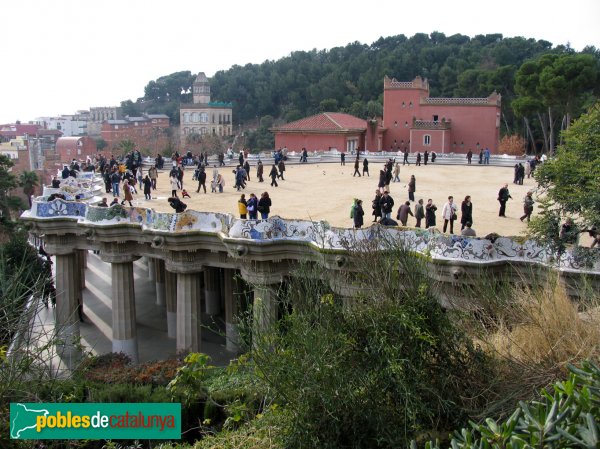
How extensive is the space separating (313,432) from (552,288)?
5.93 meters

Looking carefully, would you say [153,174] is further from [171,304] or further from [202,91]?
[202,91]

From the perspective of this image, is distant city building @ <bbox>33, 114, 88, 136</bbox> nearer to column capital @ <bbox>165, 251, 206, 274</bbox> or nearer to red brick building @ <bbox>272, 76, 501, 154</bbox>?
red brick building @ <bbox>272, 76, 501, 154</bbox>

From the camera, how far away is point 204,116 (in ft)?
425

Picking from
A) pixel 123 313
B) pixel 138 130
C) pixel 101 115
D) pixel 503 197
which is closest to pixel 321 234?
pixel 503 197

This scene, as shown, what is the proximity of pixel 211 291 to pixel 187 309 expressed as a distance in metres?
7.09

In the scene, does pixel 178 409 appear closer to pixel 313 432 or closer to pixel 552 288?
pixel 313 432

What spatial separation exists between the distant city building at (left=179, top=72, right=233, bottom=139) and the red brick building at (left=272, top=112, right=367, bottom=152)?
64.8 meters

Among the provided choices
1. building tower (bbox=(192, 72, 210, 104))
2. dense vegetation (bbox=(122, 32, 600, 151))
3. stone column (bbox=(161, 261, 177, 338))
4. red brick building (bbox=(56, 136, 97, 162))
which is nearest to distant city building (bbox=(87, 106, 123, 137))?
dense vegetation (bbox=(122, 32, 600, 151))

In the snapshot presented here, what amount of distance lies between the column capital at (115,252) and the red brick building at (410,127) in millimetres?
33296

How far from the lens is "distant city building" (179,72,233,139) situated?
5007 inches

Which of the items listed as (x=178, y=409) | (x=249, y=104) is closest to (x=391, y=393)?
(x=178, y=409)

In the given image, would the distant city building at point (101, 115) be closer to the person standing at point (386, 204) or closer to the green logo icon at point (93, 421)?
the person standing at point (386, 204)

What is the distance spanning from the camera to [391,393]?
1159 cm

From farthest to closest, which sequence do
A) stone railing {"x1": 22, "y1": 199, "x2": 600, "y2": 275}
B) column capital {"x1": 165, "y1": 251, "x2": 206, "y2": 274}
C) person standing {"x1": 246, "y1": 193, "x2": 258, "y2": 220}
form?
column capital {"x1": 165, "y1": 251, "x2": 206, "y2": 274}, person standing {"x1": 246, "y1": 193, "x2": 258, "y2": 220}, stone railing {"x1": 22, "y1": 199, "x2": 600, "y2": 275}
